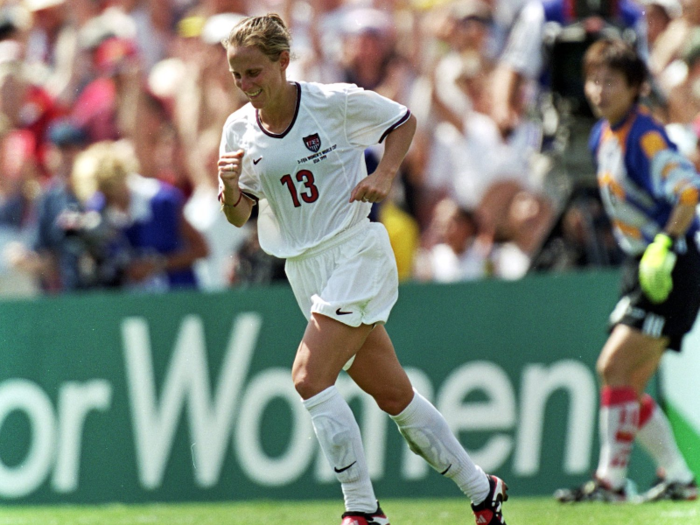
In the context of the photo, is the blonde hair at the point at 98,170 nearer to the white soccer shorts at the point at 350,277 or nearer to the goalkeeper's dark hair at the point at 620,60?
the goalkeeper's dark hair at the point at 620,60

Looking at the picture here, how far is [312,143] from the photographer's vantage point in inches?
208

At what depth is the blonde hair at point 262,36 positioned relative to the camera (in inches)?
201

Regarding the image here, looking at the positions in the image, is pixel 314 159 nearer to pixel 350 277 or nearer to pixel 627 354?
pixel 350 277

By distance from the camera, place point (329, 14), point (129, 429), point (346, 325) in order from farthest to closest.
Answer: point (329, 14)
point (129, 429)
point (346, 325)

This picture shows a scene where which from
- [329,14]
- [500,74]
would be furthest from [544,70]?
[329,14]

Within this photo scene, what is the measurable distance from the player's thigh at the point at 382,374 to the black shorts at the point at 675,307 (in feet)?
8.16

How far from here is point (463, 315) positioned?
28.8 ft

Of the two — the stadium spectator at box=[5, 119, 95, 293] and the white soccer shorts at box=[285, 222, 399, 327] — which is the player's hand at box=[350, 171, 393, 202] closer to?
the white soccer shorts at box=[285, 222, 399, 327]

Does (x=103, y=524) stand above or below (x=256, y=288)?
below

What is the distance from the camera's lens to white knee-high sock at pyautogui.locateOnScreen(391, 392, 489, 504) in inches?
210

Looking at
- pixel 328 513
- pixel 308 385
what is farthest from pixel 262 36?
pixel 328 513

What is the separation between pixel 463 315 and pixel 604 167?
1.77 metres

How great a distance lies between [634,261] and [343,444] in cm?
314

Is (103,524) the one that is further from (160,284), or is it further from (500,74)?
(500,74)
